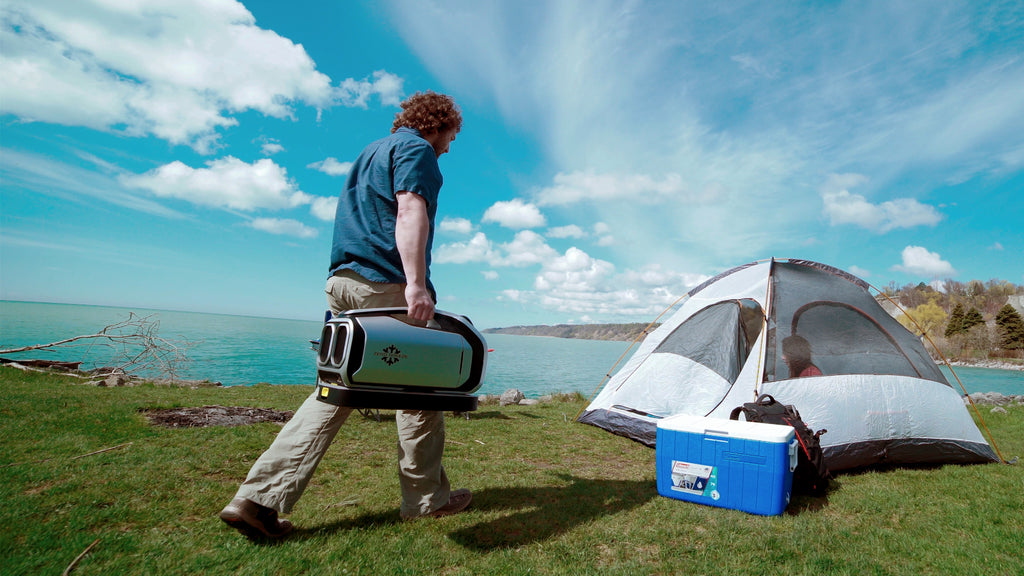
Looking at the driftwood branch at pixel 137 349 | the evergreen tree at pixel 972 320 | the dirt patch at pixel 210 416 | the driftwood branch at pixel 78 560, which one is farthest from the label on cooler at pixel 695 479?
the evergreen tree at pixel 972 320

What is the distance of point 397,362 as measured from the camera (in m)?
2.03

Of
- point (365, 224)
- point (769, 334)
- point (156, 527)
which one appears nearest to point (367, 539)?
point (156, 527)

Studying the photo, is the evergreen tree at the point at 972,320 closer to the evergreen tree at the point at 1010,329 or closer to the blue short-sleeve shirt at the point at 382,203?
the evergreen tree at the point at 1010,329

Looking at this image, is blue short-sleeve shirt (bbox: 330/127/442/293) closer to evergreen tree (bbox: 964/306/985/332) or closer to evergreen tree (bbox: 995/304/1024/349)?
evergreen tree (bbox: 995/304/1024/349)

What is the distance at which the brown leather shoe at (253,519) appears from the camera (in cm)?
213

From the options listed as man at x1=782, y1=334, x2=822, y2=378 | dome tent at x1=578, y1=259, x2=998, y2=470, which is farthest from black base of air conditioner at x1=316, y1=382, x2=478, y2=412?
man at x1=782, y1=334, x2=822, y2=378

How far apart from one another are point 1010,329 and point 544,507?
65.5 metres

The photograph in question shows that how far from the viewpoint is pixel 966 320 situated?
49156 mm

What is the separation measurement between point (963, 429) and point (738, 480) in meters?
3.41

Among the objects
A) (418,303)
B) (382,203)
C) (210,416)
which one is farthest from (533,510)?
(210,416)

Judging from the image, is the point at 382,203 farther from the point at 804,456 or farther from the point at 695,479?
the point at 804,456

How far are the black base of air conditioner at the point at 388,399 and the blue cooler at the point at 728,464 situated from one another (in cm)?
200

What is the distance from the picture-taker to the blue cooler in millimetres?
3164

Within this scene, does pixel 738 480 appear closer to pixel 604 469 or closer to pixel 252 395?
pixel 604 469
